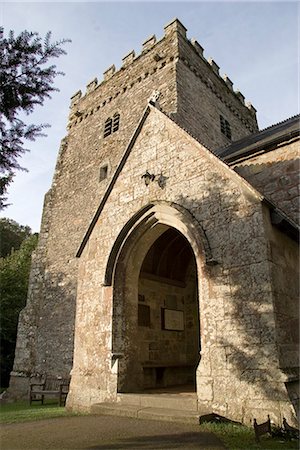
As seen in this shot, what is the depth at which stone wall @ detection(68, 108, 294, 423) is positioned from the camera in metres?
4.88

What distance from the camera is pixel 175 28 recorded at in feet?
50.2

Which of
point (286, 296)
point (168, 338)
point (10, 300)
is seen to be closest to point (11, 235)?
point (10, 300)

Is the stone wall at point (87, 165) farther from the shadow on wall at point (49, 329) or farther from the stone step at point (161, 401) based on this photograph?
the stone step at point (161, 401)

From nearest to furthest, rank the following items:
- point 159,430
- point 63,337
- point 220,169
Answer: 1. point 159,430
2. point 220,169
3. point 63,337

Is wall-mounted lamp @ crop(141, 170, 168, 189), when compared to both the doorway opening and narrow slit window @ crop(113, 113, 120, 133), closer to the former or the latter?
the doorway opening

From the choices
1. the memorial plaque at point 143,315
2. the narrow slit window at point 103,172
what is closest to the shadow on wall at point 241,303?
the memorial plaque at point 143,315

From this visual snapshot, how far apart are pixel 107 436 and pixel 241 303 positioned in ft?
8.53

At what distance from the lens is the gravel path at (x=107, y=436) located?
402 cm

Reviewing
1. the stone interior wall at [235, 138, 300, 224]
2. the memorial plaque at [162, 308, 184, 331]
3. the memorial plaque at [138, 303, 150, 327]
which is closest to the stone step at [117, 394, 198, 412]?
the memorial plaque at [138, 303, 150, 327]

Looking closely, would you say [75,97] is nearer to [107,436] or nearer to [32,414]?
[32,414]

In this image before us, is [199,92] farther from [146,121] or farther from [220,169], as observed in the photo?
[220,169]

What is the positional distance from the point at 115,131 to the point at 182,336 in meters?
10.9

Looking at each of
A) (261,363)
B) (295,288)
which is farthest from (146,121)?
(261,363)

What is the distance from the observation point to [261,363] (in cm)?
479
